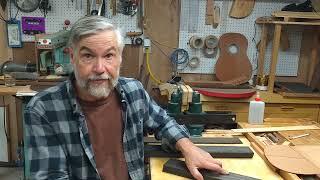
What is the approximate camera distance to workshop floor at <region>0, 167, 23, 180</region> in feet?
9.98

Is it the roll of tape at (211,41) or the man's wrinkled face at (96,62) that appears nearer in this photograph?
the man's wrinkled face at (96,62)

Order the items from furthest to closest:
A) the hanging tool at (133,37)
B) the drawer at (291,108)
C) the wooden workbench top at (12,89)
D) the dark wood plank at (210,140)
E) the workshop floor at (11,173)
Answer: the hanging tool at (133,37), the workshop floor at (11,173), the drawer at (291,108), the wooden workbench top at (12,89), the dark wood plank at (210,140)

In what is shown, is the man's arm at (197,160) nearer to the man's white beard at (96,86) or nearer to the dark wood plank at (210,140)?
the dark wood plank at (210,140)

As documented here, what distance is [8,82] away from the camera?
9.04 ft

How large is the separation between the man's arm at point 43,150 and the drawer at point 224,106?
1.59 meters

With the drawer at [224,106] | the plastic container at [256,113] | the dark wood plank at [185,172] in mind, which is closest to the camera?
the dark wood plank at [185,172]

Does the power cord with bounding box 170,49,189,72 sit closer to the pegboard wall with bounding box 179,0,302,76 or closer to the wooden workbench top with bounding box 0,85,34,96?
the pegboard wall with bounding box 179,0,302,76

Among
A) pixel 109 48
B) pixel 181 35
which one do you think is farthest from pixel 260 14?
pixel 109 48

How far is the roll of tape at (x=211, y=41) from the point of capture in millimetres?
3191

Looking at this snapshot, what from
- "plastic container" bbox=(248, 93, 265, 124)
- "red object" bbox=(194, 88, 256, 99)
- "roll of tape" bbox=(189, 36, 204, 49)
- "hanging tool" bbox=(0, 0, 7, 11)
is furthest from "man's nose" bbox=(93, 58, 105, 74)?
"hanging tool" bbox=(0, 0, 7, 11)

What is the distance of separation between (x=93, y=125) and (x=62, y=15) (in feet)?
6.58

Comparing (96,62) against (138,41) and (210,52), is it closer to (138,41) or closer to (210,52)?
(138,41)

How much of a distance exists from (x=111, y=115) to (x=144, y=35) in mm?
1834

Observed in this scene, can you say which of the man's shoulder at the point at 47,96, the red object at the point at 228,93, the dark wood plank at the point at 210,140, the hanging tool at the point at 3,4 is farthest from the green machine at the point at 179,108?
the hanging tool at the point at 3,4
